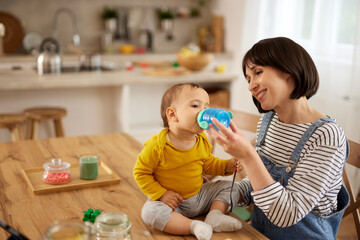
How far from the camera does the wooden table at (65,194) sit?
1.24 meters

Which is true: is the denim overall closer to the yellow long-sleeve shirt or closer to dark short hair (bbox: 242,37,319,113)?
dark short hair (bbox: 242,37,319,113)

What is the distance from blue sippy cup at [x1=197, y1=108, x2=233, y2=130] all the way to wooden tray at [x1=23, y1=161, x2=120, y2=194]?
49 cm

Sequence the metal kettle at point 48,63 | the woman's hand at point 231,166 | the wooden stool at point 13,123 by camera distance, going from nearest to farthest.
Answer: the woman's hand at point 231,166 → the wooden stool at point 13,123 → the metal kettle at point 48,63

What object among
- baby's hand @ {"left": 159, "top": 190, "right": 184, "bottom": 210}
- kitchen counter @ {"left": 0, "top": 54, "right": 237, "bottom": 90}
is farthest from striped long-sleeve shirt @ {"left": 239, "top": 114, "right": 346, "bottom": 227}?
kitchen counter @ {"left": 0, "top": 54, "right": 237, "bottom": 90}

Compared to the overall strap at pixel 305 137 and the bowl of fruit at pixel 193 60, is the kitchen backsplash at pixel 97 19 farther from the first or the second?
the overall strap at pixel 305 137

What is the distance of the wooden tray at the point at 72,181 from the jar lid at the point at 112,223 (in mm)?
471

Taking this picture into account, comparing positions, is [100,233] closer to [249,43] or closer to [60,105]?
[60,105]

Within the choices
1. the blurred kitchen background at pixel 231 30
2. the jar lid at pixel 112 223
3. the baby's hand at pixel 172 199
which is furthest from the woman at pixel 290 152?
the blurred kitchen background at pixel 231 30

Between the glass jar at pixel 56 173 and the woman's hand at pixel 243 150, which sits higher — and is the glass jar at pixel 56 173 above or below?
below

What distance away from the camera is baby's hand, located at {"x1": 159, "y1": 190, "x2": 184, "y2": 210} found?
1.26 m

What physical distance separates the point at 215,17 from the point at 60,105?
243 centimetres

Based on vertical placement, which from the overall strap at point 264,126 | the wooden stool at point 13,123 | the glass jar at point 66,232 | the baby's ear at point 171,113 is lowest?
the wooden stool at point 13,123

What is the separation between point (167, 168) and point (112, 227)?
0.29 m

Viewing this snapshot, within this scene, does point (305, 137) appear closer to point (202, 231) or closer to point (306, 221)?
point (306, 221)
